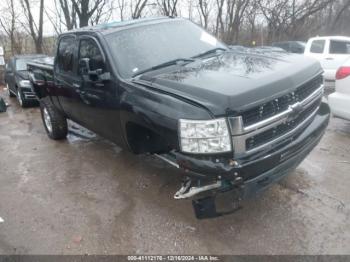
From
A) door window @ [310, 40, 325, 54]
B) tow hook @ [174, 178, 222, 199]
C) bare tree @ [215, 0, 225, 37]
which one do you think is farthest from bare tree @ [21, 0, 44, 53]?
tow hook @ [174, 178, 222, 199]

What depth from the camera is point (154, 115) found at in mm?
3201

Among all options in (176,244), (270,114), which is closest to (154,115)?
(270,114)

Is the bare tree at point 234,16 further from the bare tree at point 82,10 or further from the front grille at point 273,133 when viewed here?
the front grille at point 273,133

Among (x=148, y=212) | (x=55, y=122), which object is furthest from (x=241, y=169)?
(x=55, y=122)

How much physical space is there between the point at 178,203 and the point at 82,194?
1289mm

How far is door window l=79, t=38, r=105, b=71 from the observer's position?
4222 millimetres

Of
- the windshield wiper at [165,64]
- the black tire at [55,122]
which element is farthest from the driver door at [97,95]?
the black tire at [55,122]

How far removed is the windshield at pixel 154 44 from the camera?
397 centimetres

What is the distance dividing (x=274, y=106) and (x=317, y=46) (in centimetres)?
986

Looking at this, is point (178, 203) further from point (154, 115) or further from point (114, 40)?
point (114, 40)

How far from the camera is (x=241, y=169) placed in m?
2.82

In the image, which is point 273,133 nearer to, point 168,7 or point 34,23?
point 34,23

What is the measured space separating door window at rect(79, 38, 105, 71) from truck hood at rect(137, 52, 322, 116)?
2.70 ft

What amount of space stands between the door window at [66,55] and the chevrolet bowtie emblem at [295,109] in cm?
340
